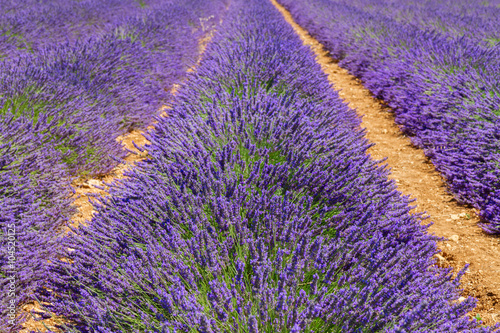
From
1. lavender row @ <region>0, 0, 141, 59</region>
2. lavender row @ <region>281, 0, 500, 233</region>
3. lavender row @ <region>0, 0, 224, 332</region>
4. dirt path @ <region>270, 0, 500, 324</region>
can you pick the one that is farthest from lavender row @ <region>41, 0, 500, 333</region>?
lavender row @ <region>0, 0, 141, 59</region>

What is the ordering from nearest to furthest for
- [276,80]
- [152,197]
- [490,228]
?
[152,197], [490,228], [276,80]

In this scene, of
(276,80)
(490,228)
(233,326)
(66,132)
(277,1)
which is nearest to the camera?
(233,326)

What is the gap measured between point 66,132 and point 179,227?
1.90 m

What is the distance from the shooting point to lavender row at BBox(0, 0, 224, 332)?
1.94m

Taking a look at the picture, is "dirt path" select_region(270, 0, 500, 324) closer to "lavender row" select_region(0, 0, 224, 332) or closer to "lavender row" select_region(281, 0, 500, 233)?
"lavender row" select_region(281, 0, 500, 233)

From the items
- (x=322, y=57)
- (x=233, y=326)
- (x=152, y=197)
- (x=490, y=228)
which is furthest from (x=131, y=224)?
(x=322, y=57)

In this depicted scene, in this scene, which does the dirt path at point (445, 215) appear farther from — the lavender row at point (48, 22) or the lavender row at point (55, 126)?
the lavender row at point (48, 22)

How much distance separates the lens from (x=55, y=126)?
3.00 m

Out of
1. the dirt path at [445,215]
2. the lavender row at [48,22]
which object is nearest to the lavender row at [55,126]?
the lavender row at [48,22]

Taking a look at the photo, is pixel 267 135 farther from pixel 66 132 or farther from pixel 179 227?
pixel 66 132

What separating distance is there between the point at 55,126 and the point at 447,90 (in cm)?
397

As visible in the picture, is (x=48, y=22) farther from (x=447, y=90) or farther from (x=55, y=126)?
(x=447, y=90)

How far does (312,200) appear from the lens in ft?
6.11

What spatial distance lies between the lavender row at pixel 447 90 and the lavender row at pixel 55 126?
2862mm
